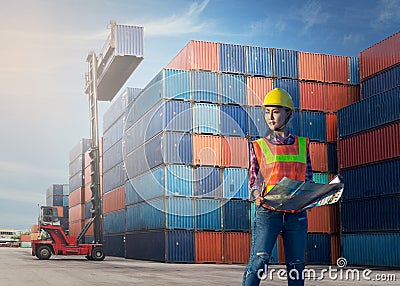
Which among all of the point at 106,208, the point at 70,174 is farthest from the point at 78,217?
the point at 106,208

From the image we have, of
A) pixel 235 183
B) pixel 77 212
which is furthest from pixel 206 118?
pixel 77 212

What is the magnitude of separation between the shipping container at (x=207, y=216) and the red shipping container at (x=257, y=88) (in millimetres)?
6852

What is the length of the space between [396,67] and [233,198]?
12710mm

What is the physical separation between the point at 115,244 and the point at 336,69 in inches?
992

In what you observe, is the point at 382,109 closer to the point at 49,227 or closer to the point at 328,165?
the point at 328,165

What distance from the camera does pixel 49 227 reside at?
32625 millimetres

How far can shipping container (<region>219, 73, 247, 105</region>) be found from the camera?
112 feet

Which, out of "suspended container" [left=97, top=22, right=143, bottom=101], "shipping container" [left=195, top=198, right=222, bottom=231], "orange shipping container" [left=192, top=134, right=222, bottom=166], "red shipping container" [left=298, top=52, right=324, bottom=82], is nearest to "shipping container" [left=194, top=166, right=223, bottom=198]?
"orange shipping container" [left=192, top=134, right=222, bottom=166]

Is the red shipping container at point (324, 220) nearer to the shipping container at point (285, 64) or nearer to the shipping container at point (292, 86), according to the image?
the shipping container at point (292, 86)

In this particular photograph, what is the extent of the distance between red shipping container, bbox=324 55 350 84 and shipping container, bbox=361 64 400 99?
137cm

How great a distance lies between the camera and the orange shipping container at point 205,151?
108 ft

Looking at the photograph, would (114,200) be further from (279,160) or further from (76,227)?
(279,160)

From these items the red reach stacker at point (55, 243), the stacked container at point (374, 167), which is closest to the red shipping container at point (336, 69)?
the stacked container at point (374, 167)

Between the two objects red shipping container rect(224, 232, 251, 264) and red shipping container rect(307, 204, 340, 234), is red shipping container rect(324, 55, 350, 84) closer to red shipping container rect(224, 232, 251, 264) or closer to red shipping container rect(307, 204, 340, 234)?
red shipping container rect(307, 204, 340, 234)
